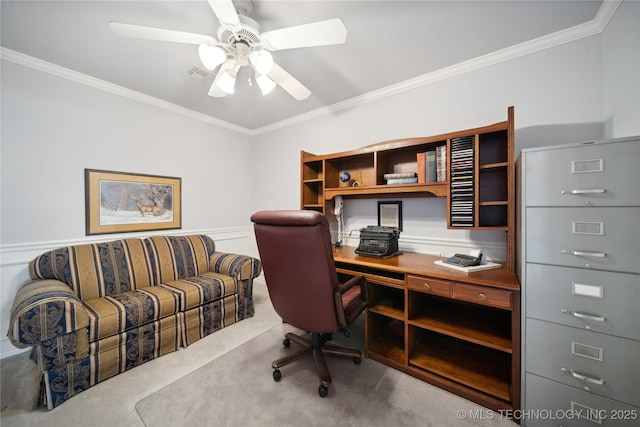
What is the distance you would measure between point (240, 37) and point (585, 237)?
2.34 m

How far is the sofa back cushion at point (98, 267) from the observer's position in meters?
1.99

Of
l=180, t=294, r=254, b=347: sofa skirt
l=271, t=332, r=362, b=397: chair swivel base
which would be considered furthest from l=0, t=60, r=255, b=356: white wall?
l=271, t=332, r=362, b=397: chair swivel base

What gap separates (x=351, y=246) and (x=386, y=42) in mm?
2060

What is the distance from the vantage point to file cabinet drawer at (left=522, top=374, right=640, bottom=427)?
110cm

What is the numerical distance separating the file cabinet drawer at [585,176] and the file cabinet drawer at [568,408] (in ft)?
3.24

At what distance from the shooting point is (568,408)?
121cm

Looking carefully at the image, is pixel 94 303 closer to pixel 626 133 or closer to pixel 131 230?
pixel 131 230

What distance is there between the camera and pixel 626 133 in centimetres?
135

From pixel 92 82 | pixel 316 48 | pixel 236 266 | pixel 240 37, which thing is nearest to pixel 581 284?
pixel 316 48

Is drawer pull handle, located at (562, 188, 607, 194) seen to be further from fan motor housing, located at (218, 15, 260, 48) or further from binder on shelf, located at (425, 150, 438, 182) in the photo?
fan motor housing, located at (218, 15, 260, 48)

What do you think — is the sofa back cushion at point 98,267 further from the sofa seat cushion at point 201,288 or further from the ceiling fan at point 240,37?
the ceiling fan at point 240,37

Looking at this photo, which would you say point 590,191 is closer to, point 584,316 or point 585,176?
point 585,176

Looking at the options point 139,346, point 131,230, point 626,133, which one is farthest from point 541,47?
point 131,230

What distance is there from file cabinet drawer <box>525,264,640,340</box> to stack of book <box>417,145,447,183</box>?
0.95 m
